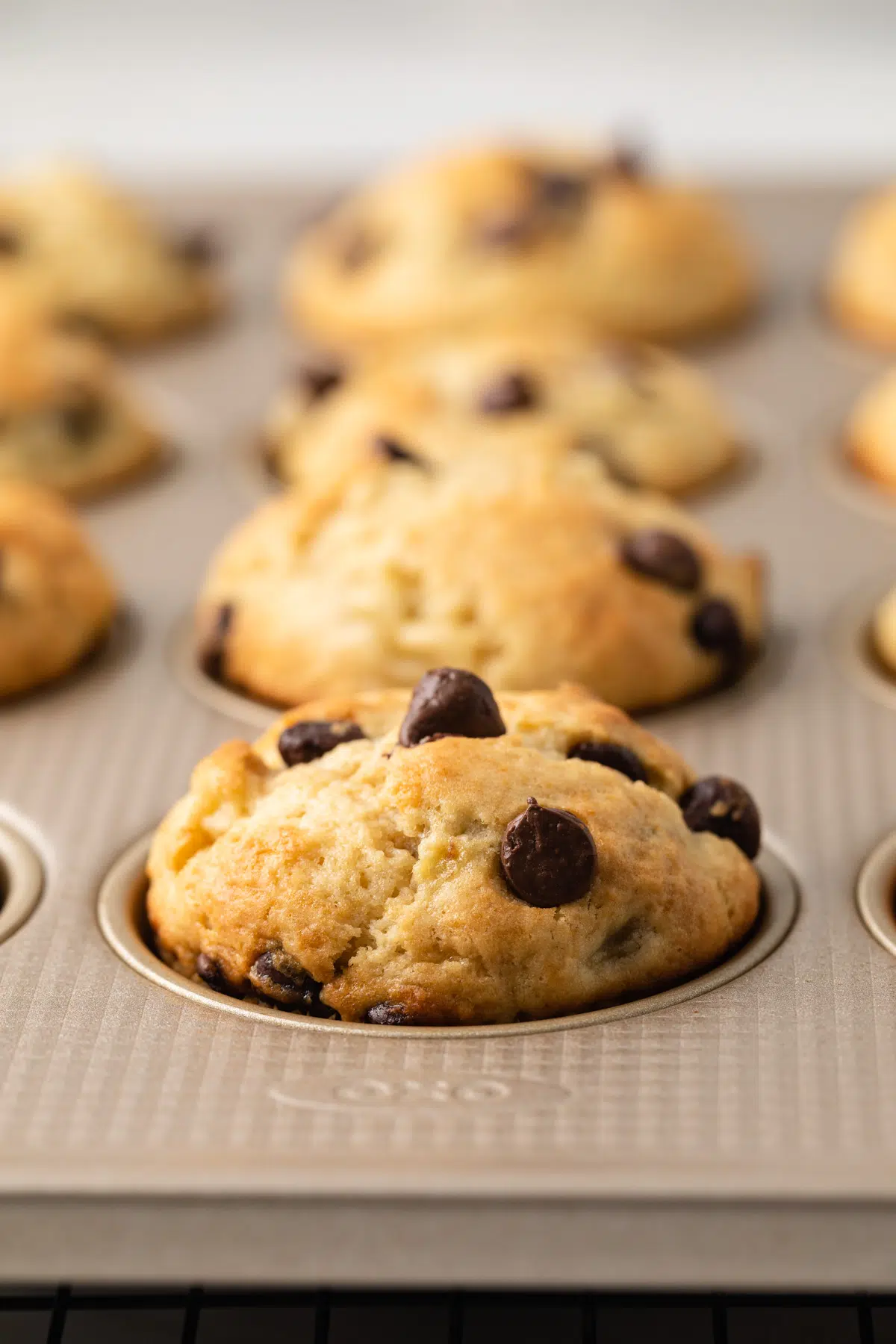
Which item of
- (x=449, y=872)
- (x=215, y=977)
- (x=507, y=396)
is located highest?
(x=449, y=872)

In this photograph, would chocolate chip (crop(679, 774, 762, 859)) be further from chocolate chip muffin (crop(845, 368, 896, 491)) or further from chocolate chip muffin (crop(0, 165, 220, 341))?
chocolate chip muffin (crop(0, 165, 220, 341))

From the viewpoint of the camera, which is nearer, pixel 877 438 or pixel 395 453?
pixel 395 453

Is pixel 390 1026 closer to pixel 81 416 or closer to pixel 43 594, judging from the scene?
pixel 43 594

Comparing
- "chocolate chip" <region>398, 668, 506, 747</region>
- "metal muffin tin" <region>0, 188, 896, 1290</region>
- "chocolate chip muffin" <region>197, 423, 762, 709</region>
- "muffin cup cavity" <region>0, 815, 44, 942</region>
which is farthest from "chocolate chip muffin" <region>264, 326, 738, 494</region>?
"chocolate chip" <region>398, 668, 506, 747</region>

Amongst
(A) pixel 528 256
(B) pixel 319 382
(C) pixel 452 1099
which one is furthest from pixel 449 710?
(A) pixel 528 256

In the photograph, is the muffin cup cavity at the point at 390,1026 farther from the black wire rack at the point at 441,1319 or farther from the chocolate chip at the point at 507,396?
the chocolate chip at the point at 507,396


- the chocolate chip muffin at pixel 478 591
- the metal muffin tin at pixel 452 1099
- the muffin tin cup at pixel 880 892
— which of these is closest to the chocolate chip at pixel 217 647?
the chocolate chip muffin at pixel 478 591
